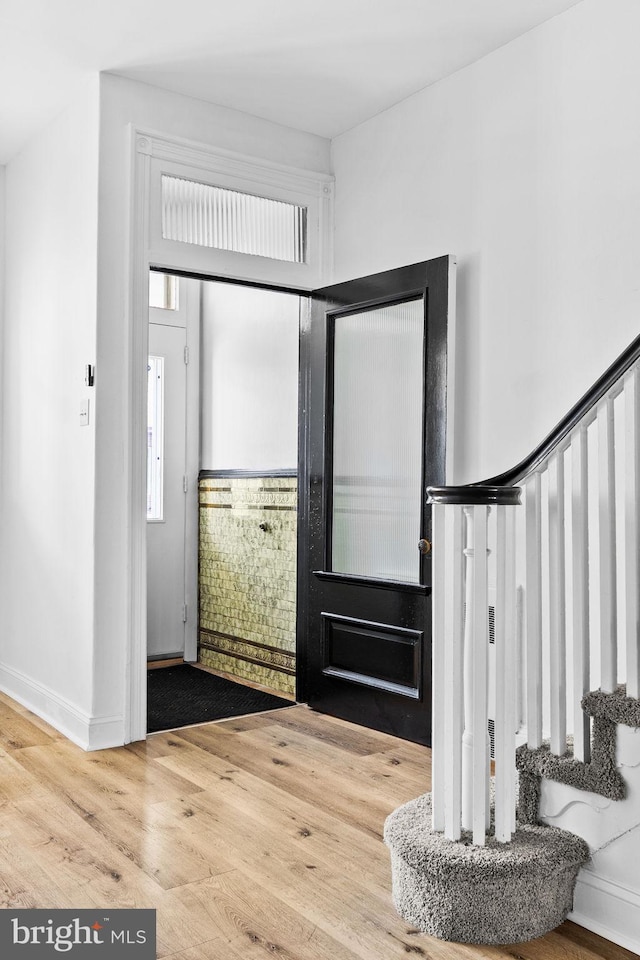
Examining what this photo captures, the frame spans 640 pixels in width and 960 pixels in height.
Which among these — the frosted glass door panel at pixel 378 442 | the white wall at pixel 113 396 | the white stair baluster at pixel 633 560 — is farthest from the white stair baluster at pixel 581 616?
the white wall at pixel 113 396

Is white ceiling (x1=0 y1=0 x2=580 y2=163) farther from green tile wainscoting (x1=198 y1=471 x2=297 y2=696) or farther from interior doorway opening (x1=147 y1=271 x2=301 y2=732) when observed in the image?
green tile wainscoting (x1=198 y1=471 x2=297 y2=696)

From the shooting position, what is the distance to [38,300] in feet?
14.1

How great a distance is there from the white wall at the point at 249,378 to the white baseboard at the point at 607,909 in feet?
9.30

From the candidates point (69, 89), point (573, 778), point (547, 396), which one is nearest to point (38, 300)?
point (69, 89)

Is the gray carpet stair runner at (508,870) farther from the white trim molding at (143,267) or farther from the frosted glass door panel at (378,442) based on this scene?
the white trim molding at (143,267)

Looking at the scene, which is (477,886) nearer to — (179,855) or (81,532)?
(179,855)

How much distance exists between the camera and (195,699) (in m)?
4.46

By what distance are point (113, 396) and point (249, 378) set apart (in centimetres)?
149

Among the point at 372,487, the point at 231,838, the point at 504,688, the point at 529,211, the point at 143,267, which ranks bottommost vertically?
the point at 231,838

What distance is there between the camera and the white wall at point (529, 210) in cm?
301

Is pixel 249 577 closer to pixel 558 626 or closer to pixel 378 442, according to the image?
pixel 378 442

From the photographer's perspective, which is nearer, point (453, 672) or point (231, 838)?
point (453, 672)

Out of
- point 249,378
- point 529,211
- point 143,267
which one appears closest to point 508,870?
point 529,211

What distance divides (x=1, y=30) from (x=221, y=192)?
1122 millimetres
